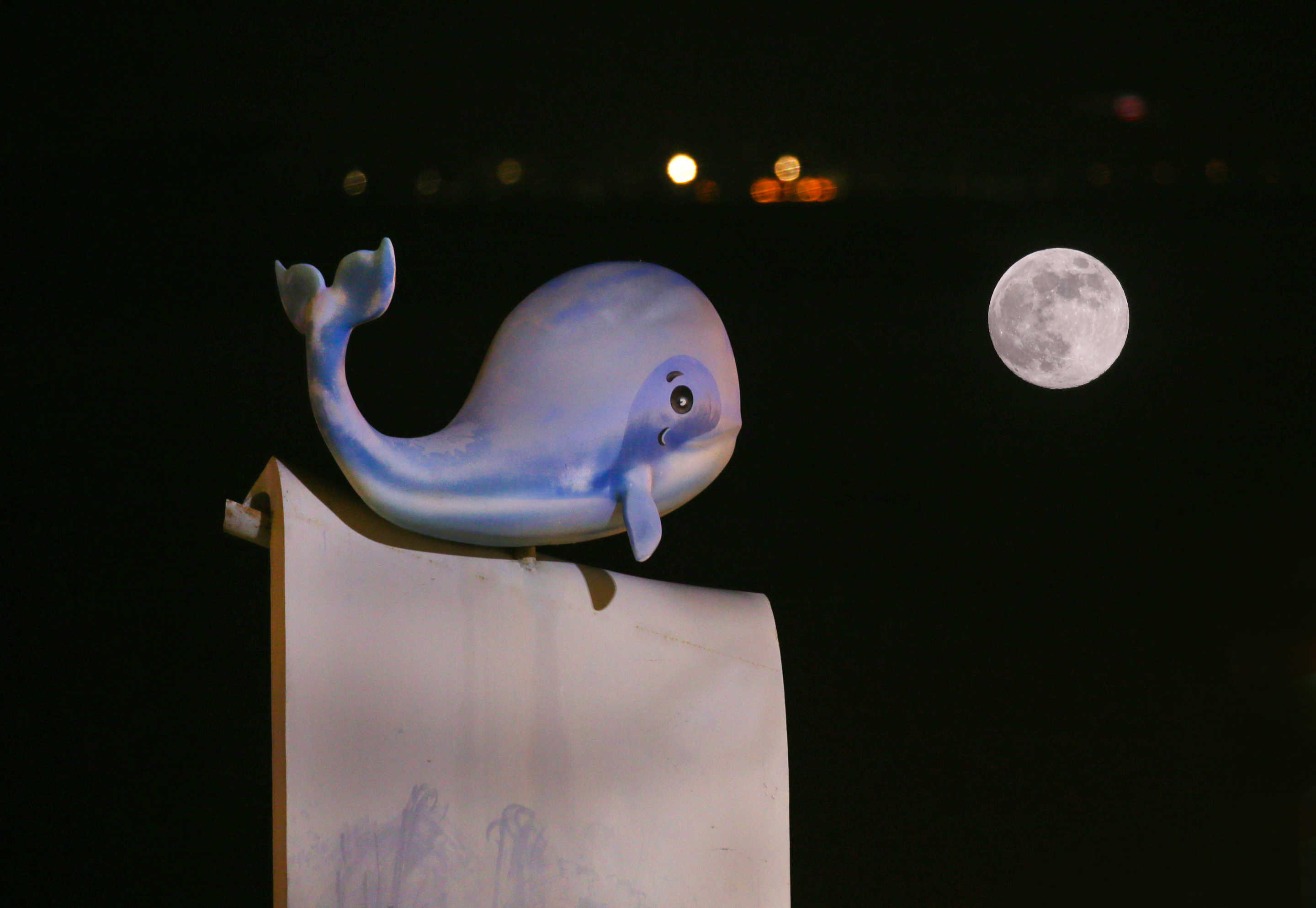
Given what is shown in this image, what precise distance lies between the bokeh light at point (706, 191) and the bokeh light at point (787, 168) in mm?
147

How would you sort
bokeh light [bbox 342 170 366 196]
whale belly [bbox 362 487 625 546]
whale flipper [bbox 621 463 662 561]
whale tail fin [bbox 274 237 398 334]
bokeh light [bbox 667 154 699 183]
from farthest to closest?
bokeh light [bbox 667 154 699 183] → bokeh light [bbox 342 170 366 196] → whale flipper [bbox 621 463 662 561] → whale belly [bbox 362 487 625 546] → whale tail fin [bbox 274 237 398 334]

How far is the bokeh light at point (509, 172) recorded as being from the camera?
3453 millimetres

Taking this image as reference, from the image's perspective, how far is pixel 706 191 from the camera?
3.54 m

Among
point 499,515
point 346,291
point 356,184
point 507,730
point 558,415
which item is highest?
point 356,184

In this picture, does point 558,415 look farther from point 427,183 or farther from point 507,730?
point 427,183

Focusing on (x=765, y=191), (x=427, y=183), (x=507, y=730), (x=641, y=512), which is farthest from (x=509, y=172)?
(x=507, y=730)

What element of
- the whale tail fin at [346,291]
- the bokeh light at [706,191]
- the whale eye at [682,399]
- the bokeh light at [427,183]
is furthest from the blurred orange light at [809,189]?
the whale tail fin at [346,291]

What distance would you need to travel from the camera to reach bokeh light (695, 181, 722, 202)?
3.53m

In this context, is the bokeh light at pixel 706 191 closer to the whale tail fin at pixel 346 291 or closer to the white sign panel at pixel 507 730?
the white sign panel at pixel 507 730

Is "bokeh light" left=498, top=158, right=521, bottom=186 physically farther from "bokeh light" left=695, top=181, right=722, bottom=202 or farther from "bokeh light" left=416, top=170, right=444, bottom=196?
"bokeh light" left=695, top=181, right=722, bottom=202

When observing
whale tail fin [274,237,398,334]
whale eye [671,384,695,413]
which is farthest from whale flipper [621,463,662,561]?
whale tail fin [274,237,398,334]

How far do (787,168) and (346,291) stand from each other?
1.65 meters

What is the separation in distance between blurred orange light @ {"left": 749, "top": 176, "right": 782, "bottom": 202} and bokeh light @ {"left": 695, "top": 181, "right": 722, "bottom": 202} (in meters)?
0.08

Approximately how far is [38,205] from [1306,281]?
314 centimetres
